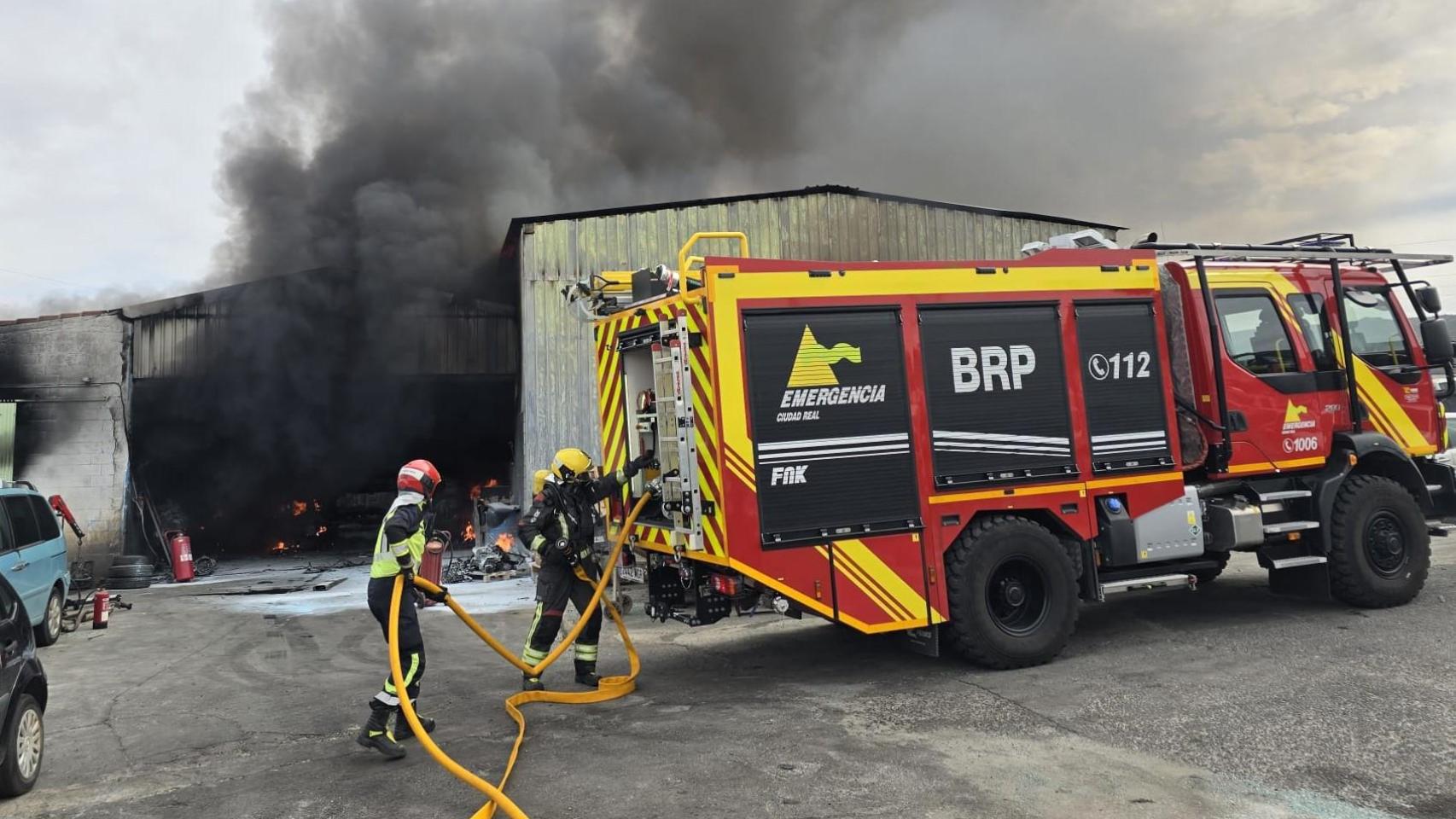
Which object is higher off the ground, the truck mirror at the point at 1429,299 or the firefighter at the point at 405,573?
the truck mirror at the point at 1429,299

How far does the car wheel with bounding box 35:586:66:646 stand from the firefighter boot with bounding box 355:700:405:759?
5.99 meters

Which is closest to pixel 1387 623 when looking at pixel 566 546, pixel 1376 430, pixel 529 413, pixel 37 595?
pixel 1376 430

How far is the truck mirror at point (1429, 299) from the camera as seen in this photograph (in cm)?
745

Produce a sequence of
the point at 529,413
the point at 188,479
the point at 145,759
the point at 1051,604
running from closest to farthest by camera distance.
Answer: the point at 145,759 → the point at 1051,604 → the point at 529,413 → the point at 188,479

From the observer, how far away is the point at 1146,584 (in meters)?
6.50

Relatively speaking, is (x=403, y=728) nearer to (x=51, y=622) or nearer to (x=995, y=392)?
(x=995, y=392)

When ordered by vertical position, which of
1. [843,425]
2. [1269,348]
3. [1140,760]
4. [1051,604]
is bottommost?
[1140,760]

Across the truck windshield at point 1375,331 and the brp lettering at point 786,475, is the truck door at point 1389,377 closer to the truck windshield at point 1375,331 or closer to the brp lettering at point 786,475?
the truck windshield at point 1375,331

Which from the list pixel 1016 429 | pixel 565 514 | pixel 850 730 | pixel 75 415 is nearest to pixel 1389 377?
pixel 1016 429

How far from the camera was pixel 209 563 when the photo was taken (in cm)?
1562

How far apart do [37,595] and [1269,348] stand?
11.1m

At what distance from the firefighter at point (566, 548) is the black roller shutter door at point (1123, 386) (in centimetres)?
319

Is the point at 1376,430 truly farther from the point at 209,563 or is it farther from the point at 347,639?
the point at 209,563

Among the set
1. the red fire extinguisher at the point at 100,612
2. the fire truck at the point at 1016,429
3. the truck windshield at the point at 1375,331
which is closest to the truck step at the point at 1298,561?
the fire truck at the point at 1016,429
